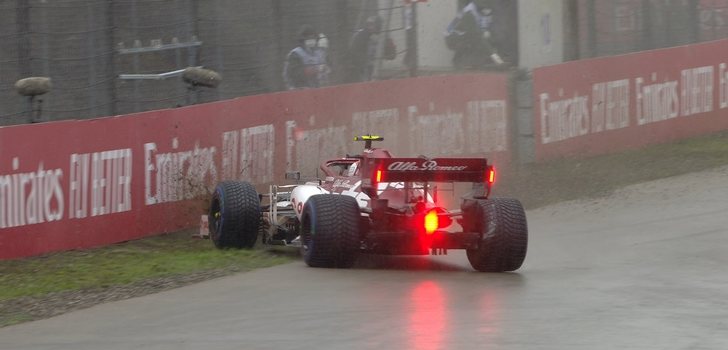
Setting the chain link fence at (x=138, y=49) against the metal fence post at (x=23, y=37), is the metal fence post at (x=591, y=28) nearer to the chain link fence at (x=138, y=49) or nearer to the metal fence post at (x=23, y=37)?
the chain link fence at (x=138, y=49)

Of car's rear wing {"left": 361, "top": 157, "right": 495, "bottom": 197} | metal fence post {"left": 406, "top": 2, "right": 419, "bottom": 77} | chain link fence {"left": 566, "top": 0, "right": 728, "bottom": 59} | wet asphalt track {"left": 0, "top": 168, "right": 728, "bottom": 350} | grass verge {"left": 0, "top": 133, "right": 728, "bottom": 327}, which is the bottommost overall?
wet asphalt track {"left": 0, "top": 168, "right": 728, "bottom": 350}

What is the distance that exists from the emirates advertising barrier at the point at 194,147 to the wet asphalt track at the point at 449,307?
2.53 m

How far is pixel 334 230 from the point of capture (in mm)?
11891

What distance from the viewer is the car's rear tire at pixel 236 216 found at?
1350 cm

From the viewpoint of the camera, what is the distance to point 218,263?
1267 cm

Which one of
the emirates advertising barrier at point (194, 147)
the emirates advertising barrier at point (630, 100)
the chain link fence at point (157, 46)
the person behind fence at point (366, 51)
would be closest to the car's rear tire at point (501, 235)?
the emirates advertising barrier at point (194, 147)

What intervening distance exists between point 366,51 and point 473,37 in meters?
4.02

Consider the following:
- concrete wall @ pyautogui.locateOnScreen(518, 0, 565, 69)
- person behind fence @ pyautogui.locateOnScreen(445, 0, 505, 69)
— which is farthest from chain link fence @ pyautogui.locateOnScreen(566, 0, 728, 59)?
person behind fence @ pyautogui.locateOnScreen(445, 0, 505, 69)

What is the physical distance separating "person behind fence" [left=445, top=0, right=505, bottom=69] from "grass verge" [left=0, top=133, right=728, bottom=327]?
333 centimetres

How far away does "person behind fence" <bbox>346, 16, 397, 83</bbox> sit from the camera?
19.7 meters

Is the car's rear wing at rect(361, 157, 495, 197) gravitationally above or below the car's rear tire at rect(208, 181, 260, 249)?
above

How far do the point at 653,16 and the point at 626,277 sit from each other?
1427 centimetres

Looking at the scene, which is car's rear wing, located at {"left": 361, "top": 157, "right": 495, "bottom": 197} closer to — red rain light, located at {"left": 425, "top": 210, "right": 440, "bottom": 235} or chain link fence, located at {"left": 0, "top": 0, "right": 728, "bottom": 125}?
red rain light, located at {"left": 425, "top": 210, "right": 440, "bottom": 235}

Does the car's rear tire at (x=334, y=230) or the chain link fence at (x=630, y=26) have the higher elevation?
the chain link fence at (x=630, y=26)
